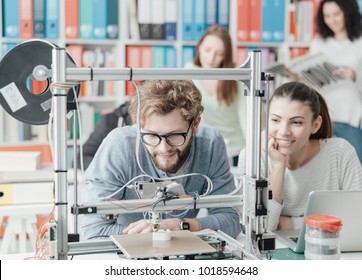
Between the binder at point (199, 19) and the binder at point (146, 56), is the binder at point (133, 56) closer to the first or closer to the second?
the binder at point (146, 56)

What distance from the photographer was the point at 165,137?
190cm

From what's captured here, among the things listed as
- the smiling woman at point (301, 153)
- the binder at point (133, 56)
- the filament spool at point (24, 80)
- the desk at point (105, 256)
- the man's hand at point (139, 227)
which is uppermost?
the binder at point (133, 56)

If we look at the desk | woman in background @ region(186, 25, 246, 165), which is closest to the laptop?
the desk

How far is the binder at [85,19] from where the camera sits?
4.04m

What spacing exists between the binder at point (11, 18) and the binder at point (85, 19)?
1.35 feet

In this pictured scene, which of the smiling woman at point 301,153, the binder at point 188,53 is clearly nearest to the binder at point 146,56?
the binder at point 188,53

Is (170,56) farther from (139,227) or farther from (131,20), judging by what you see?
(139,227)

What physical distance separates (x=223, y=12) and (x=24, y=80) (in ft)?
9.40

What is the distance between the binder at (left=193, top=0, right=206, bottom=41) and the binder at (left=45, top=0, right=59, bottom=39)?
37.2 inches

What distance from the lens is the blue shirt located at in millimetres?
1943

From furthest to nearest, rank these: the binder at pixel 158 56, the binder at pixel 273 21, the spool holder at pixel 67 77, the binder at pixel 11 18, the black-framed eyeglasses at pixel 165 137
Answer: the binder at pixel 273 21 → the binder at pixel 158 56 → the binder at pixel 11 18 → the black-framed eyeglasses at pixel 165 137 → the spool holder at pixel 67 77

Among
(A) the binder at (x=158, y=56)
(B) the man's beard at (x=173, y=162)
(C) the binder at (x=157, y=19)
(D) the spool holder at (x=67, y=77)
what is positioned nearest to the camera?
(D) the spool holder at (x=67, y=77)

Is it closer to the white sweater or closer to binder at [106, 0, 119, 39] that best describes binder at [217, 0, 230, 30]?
binder at [106, 0, 119, 39]
